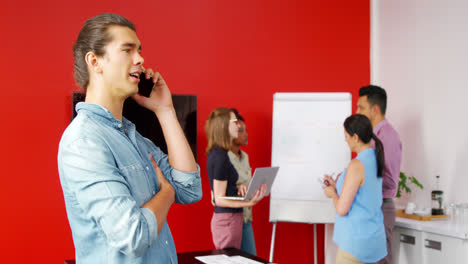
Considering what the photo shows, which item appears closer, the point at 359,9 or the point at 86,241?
the point at 86,241

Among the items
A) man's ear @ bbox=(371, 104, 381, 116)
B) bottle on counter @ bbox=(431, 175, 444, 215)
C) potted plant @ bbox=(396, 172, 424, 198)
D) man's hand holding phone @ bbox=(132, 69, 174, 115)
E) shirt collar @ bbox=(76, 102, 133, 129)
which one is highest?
man's ear @ bbox=(371, 104, 381, 116)

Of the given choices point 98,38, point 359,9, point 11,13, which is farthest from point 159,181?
point 359,9

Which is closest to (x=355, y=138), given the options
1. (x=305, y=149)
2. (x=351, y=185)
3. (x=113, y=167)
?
(x=351, y=185)

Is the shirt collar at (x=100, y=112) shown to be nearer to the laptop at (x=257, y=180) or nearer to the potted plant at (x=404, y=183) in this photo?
the laptop at (x=257, y=180)

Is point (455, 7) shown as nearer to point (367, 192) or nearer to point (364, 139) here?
point (364, 139)

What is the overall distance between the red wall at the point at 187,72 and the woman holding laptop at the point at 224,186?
953mm

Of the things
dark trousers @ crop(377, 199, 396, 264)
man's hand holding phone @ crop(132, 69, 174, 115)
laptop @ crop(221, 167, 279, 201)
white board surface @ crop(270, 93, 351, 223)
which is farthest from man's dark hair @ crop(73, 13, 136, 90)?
→ white board surface @ crop(270, 93, 351, 223)

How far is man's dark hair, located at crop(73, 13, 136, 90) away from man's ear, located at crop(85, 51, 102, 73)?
0.01m

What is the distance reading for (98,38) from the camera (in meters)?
1.25

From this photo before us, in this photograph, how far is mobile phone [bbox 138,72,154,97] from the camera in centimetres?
150

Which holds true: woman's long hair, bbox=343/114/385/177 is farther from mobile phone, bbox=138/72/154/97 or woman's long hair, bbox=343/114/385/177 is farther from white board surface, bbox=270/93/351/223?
mobile phone, bbox=138/72/154/97

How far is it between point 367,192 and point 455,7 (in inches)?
81.8

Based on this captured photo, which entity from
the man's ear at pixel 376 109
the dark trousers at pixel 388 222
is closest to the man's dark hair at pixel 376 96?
the man's ear at pixel 376 109

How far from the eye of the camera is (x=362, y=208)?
285cm
